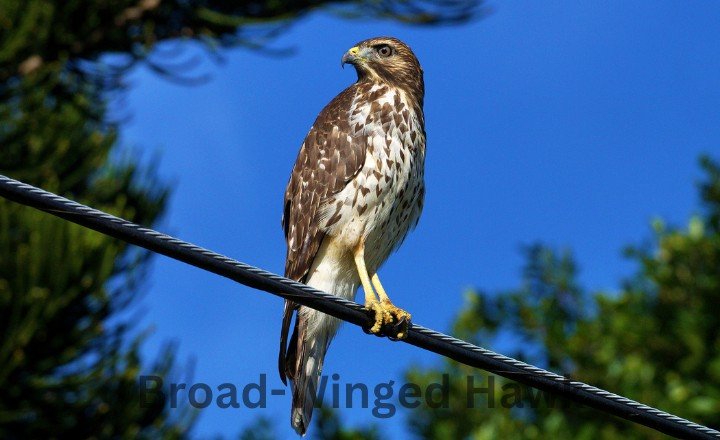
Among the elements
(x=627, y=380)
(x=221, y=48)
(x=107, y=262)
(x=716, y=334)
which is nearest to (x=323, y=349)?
(x=107, y=262)

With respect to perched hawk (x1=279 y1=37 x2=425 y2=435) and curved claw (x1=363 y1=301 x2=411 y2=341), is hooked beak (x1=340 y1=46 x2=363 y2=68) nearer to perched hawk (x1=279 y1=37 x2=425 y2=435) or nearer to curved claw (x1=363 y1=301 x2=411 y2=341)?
perched hawk (x1=279 y1=37 x2=425 y2=435)

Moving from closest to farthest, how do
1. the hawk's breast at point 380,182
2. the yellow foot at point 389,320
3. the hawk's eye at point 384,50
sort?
the yellow foot at point 389,320
the hawk's breast at point 380,182
the hawk's eye at point 384,50

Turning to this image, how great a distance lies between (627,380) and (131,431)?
593 centimetres

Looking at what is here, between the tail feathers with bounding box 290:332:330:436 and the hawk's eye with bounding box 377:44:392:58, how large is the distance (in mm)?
1806

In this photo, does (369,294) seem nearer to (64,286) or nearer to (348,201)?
(348,201)

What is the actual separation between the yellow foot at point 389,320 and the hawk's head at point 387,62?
1.64 meters

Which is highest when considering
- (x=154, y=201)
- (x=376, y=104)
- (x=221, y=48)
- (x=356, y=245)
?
(x=221, y=48)

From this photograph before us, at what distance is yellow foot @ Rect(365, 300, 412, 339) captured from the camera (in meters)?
4.88

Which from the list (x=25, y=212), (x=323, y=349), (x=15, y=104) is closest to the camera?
(x=323, y=349)

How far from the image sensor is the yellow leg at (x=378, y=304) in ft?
16.1

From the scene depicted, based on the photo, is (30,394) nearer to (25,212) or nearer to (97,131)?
(25,212)

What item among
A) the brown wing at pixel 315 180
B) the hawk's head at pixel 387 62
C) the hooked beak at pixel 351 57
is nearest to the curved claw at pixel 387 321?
the brown wing at pixel 315 180

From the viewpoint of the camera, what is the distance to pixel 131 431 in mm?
10734

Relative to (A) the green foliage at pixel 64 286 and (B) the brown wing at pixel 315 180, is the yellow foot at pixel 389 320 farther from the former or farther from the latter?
(A) the green foliage at pixel 64 286
